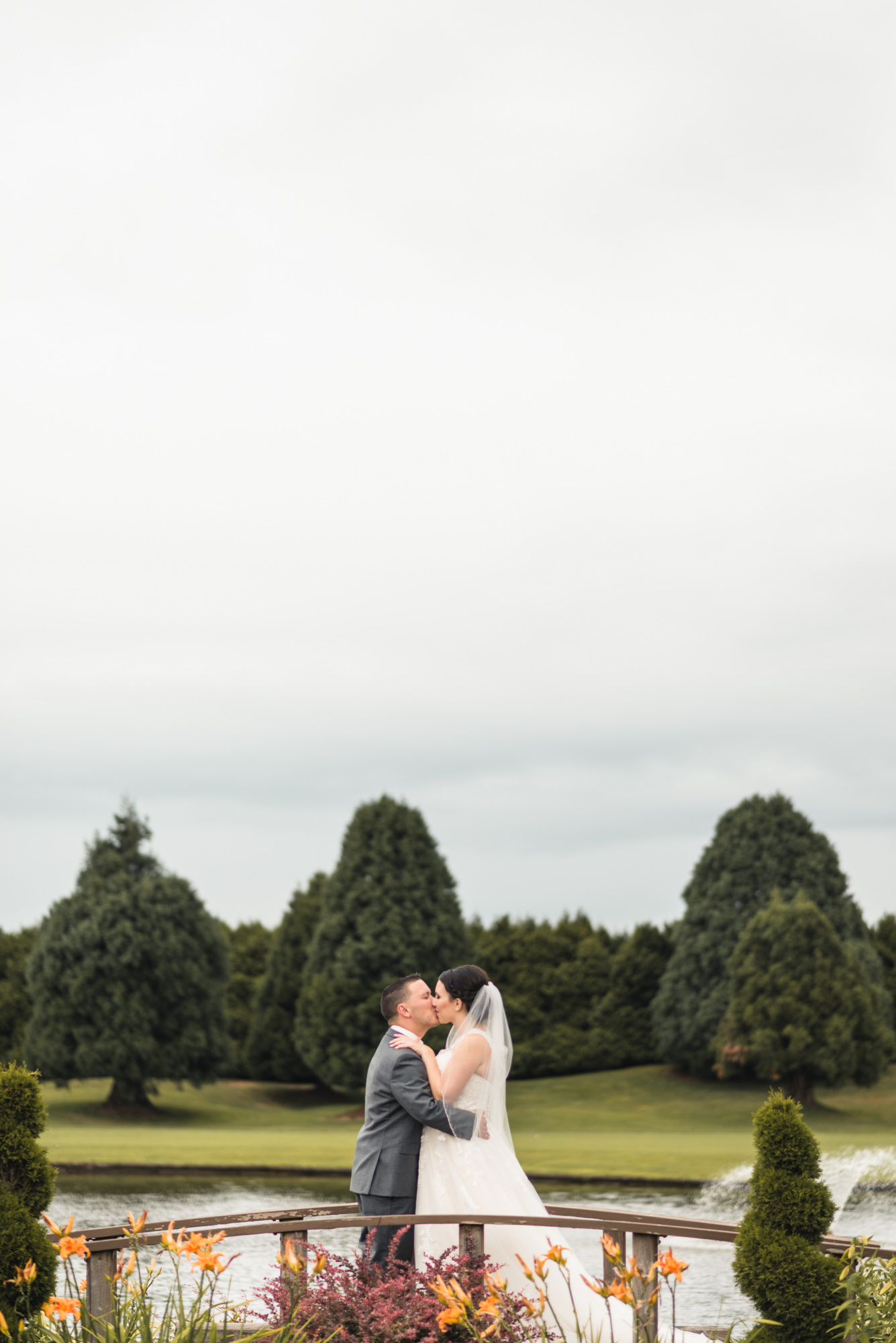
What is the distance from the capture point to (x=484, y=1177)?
18.4 ft

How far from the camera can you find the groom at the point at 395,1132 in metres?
5.48

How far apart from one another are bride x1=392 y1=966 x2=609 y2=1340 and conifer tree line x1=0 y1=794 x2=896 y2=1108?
23.1 metres

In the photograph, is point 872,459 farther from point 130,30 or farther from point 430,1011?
point 430,1011

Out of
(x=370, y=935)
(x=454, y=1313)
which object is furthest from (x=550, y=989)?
(x=454, y=1313)

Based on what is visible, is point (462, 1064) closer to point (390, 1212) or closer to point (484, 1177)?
point (484, 1177)

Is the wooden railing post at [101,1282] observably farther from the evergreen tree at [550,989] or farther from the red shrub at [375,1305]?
the evergreen tree at [550,989]

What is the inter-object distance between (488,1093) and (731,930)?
88.9 feet

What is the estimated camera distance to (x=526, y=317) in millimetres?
13195

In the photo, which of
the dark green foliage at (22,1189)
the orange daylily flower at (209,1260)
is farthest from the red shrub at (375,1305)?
the dark green foliage at (22,1189)

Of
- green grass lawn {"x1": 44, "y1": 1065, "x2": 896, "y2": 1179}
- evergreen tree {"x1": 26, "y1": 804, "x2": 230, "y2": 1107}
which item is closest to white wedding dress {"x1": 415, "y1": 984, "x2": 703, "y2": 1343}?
green grass lawn {"x1": 44, "y1": 1065, "x2": 896, "y2": 1179}

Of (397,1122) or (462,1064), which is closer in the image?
(397,1122)

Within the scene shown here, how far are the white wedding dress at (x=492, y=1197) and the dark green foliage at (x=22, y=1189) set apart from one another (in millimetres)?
1637

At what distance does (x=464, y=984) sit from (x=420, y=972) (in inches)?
994

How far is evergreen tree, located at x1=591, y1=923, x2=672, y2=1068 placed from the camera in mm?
34438
